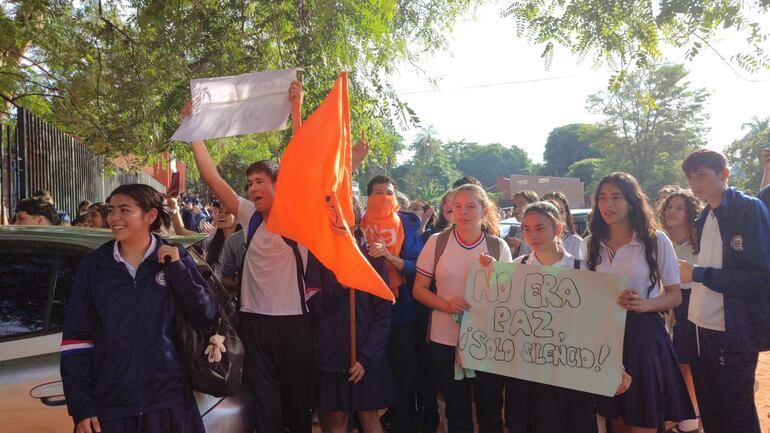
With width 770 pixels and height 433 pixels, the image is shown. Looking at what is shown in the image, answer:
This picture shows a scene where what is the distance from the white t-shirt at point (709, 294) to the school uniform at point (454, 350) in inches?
49.1

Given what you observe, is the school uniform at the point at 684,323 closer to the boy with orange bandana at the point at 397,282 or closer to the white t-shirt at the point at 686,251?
the white t-shirt at the point at 686,251

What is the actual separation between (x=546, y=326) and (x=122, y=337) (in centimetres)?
231

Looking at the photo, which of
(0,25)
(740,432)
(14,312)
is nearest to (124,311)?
(14,312)

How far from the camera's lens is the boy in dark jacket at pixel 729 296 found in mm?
3773

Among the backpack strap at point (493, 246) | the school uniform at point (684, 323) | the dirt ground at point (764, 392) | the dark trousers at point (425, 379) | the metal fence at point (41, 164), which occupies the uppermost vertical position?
the metal fence at point (41, 164)

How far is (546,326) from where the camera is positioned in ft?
12.1

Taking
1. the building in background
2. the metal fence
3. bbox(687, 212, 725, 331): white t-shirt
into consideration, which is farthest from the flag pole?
the building in background

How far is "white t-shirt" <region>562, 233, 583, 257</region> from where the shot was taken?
552 centimetres

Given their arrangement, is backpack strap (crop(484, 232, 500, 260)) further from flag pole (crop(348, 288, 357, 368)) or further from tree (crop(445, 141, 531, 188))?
tree (crop(445, 141, 531, 188))

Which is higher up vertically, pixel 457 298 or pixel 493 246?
pixel 493 246

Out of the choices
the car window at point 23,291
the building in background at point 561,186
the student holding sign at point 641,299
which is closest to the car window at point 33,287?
the car window at point 23,291

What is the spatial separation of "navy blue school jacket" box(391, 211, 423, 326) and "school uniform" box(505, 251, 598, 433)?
98cm

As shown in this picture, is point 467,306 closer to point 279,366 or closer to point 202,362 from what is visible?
point 279,366

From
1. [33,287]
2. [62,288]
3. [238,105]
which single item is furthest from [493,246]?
[33,287]
